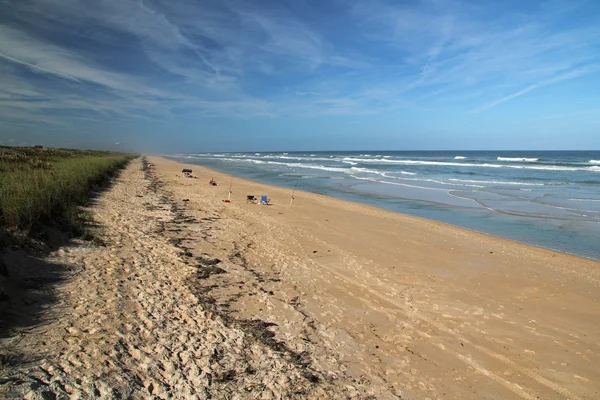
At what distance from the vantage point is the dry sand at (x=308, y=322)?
3416 millimetres

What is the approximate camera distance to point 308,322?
15.9 ft

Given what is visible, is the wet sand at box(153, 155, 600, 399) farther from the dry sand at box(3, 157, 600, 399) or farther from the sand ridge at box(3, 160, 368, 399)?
the sand ridge at box(3, 160, 368, 399)

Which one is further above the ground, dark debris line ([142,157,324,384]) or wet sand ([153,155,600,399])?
dark debris line ([142,157,324,384])

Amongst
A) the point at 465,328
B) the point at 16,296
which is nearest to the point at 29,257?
the point at 16,296

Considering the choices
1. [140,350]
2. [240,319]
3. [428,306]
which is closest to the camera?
[140,350]

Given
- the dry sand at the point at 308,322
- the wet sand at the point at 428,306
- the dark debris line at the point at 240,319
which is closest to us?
the dry sand at the point at 308,322

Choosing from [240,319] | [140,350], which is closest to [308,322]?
[240,319]

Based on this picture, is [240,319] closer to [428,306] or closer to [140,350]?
[140,350]

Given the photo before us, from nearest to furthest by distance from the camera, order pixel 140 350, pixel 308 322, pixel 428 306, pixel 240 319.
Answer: pixel 140 350 < pixel 240 319 < pixel 308 322 < pixel 428 306

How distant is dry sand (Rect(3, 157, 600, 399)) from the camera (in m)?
3.42

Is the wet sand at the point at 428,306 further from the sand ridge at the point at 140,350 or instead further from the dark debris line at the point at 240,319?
the sand ridge at the point at 140,350

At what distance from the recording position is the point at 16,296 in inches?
165

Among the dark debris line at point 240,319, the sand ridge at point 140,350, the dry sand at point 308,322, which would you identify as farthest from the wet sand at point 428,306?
the sand ridge at point 140,350

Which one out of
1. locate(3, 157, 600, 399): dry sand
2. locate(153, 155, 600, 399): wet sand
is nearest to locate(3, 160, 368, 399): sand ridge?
locate(3, 157, 600, 399): dry sand
